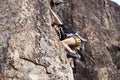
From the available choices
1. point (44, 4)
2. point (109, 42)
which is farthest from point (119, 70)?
point (44, 4)

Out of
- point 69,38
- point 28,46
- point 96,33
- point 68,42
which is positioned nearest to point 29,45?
point 28,46

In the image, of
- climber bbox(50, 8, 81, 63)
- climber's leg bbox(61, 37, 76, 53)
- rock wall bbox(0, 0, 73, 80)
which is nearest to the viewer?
rock wall bbox(0, 0, 73, 80)

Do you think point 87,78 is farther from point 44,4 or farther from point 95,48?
point 44,4

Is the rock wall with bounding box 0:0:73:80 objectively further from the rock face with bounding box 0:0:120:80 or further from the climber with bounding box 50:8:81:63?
the climber with bounding box 50:8:81:63

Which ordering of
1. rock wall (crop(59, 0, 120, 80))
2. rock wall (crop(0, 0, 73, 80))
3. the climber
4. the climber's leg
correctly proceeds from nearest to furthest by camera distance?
rock wall (crop(0, 0, 73, 80)) → the climber's leg → the climber → rock wall (crop(59, 0, 120, 80))

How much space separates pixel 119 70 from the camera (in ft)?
64.6

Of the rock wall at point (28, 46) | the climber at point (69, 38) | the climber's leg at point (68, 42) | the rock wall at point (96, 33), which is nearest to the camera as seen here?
the rock wall at point (28, 46)

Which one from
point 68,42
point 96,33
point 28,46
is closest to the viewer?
point 28,46

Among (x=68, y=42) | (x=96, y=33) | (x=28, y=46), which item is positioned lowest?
(x=96, y=33)

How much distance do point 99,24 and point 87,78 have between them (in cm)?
395

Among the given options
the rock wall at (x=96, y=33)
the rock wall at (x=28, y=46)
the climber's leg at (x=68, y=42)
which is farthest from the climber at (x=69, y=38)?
the rock wall at (x=96, y=33)

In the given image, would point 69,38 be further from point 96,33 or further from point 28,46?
point 96,33

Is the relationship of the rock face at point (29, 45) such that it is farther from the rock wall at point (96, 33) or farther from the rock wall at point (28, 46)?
the rock wall at point (96, 33)

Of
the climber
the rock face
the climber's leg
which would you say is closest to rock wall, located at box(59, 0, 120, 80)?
the climber
